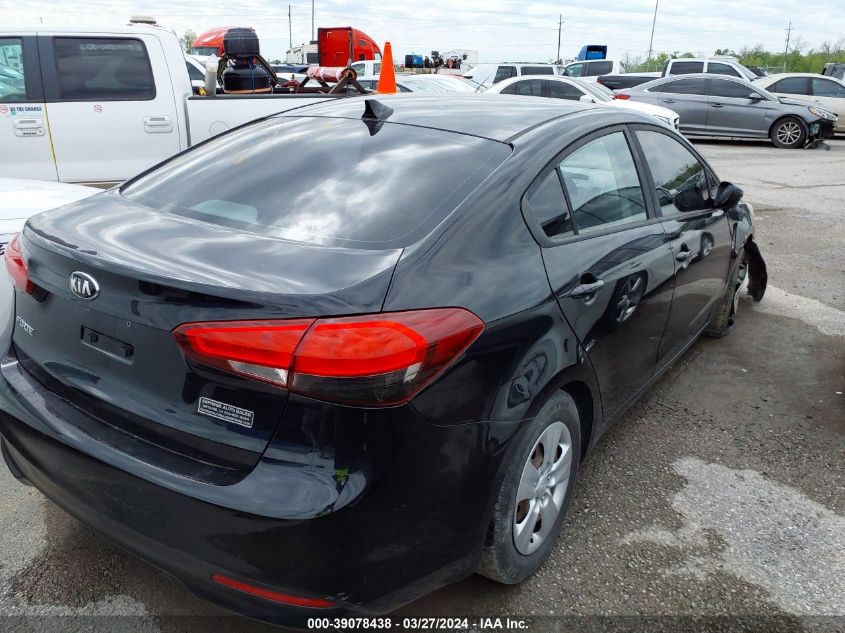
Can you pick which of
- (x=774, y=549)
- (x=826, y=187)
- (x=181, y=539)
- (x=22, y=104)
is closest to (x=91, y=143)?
(x=22, y=104)

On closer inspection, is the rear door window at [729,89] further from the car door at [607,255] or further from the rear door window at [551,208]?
the rear door window at [551,208]

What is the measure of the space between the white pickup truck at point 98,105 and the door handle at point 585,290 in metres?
4.82

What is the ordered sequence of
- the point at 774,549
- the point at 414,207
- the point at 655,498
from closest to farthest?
the point at 414,207 → the point at 774,549 → the point at 655,498

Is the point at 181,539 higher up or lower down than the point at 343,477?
lower down

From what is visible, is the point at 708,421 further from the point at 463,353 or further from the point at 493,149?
the point at 463,353

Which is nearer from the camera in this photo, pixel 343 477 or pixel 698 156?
pixel 343 477

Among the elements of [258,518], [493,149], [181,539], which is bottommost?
[181,539]

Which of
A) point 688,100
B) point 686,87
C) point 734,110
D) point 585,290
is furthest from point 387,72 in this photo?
point 734,110

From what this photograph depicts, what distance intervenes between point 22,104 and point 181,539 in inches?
222

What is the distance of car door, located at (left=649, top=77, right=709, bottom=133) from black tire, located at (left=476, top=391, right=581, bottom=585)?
16.0m

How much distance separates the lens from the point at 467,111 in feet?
9.53

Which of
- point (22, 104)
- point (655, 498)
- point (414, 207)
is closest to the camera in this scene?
point (414, 207)

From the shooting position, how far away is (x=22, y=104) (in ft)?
20.2

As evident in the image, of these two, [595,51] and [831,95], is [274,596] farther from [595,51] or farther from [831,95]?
[595,51]
